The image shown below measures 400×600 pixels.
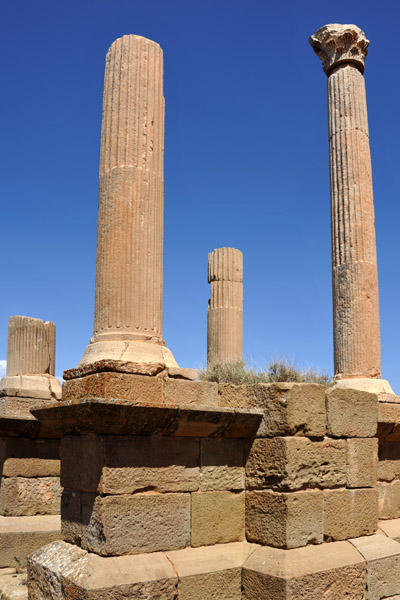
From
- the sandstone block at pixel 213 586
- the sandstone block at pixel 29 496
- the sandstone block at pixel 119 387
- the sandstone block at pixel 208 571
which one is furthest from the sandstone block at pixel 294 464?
the sandstone block at pixel 29 496

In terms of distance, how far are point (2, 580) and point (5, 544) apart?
0.48m

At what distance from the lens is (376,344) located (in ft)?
29.6

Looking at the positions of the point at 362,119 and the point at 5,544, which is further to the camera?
the point at 362,119

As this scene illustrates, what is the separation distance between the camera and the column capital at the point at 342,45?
9.91m

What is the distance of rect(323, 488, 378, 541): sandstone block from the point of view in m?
5.30

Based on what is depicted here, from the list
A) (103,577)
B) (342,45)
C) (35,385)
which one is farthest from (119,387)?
(342,45)

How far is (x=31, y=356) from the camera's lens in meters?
8.72

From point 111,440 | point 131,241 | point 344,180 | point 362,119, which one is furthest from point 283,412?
point 362,119

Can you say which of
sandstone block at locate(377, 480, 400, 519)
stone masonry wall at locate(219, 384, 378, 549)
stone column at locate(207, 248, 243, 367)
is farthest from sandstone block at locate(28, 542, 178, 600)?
stone column at locate(207, 248, 243, 367)

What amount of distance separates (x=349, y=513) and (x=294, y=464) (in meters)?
0.91

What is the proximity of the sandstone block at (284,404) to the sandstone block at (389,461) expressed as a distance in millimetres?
1879

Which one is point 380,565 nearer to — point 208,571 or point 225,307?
point 208,571

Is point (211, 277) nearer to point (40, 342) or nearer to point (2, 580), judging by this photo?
point (40, 342)

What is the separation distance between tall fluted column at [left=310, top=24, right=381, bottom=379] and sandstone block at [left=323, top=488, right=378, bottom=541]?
3249mm
